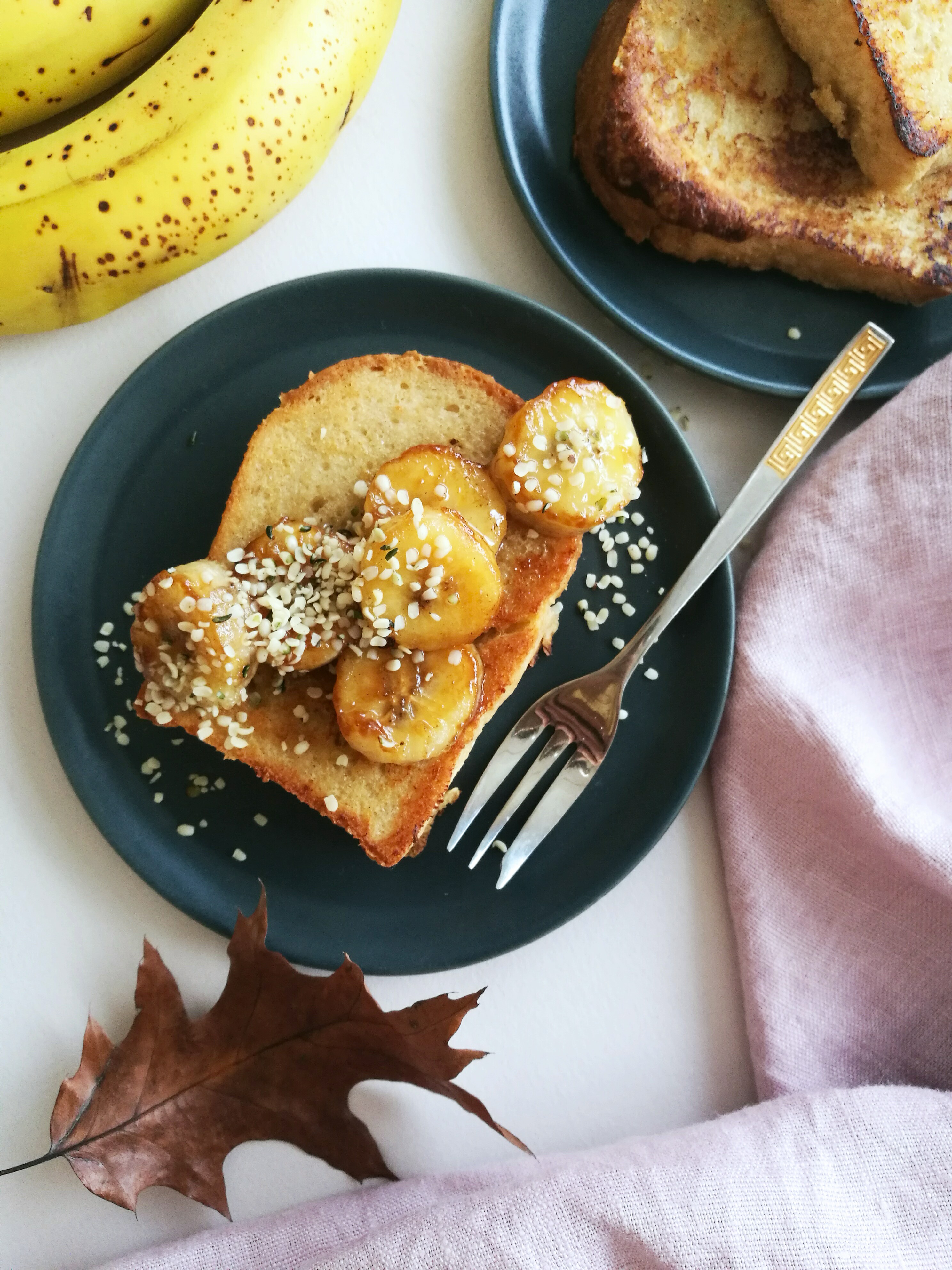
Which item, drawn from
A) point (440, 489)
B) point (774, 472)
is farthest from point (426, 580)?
point (774, 472)

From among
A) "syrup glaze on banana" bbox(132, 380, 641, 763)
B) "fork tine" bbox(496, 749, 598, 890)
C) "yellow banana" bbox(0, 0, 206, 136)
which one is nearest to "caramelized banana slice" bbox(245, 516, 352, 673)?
"syrup glaze on banana" bbox(132, 380, 641, 763)

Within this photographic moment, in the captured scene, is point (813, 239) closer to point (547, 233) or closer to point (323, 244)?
point (547, 233)

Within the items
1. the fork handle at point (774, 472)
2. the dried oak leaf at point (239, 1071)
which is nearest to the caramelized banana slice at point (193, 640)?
the dried oak leaf at point (239, 1071)

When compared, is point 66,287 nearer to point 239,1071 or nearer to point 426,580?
point 426,580

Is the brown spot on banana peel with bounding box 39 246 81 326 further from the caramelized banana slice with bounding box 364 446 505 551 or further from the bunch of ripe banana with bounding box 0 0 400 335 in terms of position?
the caramelized banana slice with bounding box 364 446 505 551

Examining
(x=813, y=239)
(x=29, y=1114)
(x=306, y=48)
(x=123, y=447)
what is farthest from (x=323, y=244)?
(x=29, y=1114)

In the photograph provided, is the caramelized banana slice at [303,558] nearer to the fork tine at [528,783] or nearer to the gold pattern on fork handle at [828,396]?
the fork tine at [528,783]
